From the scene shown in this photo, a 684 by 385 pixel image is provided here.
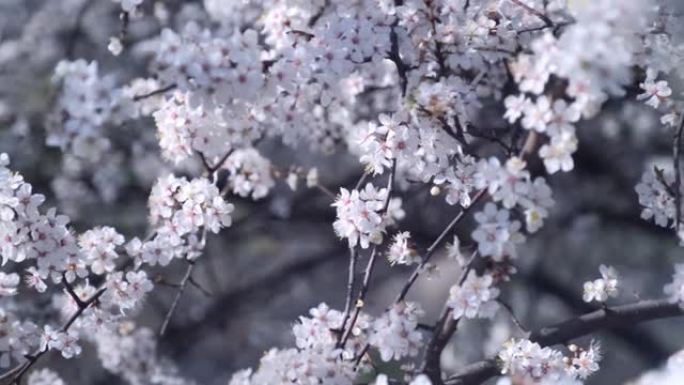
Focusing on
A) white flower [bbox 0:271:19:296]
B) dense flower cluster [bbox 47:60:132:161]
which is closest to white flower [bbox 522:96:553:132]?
dense flower cluster [bbox 47:60:132:161]

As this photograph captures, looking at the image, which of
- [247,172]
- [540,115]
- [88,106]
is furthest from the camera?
[247,172]

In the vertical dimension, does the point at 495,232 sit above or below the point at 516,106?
below

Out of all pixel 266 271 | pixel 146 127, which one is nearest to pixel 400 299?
pixel 146 127

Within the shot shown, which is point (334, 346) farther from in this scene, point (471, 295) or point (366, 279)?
point (471, 295)

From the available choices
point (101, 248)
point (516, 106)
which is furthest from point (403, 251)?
point (101, 248)

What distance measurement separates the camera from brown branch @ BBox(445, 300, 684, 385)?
9.55ft

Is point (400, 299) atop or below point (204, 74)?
below

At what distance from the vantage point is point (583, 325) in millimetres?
2951

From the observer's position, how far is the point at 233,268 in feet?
22.1

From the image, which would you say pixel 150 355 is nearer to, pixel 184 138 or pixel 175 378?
pixel 175 378

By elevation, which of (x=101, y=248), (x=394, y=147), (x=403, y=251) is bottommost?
(x=403, y=251)

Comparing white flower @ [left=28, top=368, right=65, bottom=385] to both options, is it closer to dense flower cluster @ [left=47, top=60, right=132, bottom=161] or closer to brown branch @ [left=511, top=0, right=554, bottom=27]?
dense flower cluster @ [left=47, top=60, right=132, bottom=161]

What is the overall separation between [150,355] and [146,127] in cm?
139

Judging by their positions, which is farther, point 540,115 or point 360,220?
point 360,220
